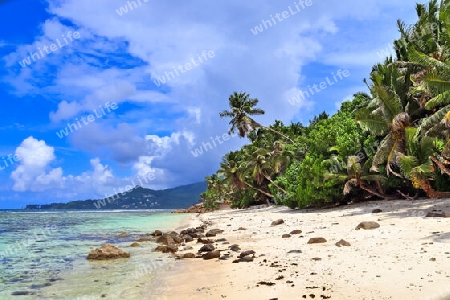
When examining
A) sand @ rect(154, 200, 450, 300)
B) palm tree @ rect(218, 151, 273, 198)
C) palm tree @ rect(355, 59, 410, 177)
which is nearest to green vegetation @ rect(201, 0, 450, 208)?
palm tree @ rect(355, 59, 410, 177)

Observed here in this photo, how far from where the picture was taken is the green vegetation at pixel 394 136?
66.3 ft

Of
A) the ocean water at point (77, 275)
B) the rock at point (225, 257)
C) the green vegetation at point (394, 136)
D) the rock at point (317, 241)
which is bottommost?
the rock at point (317, 241)

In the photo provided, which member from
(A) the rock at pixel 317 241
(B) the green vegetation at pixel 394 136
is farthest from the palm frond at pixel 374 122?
(A) the rock at pixel 317 241

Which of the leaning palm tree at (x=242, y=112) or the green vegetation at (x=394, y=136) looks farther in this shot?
the leaning palm tree at (x=242, y=112)

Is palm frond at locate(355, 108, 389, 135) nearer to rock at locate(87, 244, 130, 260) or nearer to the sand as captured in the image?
the sand

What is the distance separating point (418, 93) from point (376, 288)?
23240 mm

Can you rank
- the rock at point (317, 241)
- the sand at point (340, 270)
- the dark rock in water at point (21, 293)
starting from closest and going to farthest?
the sand at point (340, 270), the dark rock in water at point (21, 293), the rock at point (317, 241)

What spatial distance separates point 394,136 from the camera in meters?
24.6

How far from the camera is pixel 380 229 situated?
16.0m

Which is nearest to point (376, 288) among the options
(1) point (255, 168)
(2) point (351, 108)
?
(2) point (351, 108)

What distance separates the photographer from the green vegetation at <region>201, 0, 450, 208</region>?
66.3ft

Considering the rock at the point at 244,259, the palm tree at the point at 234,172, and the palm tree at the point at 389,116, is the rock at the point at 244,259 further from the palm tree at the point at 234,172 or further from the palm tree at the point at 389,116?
the palm tree at the point at 234,172

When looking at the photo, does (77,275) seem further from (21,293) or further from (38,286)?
(21,293)

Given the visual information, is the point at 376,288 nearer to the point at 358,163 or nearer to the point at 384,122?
the point at 384,122
